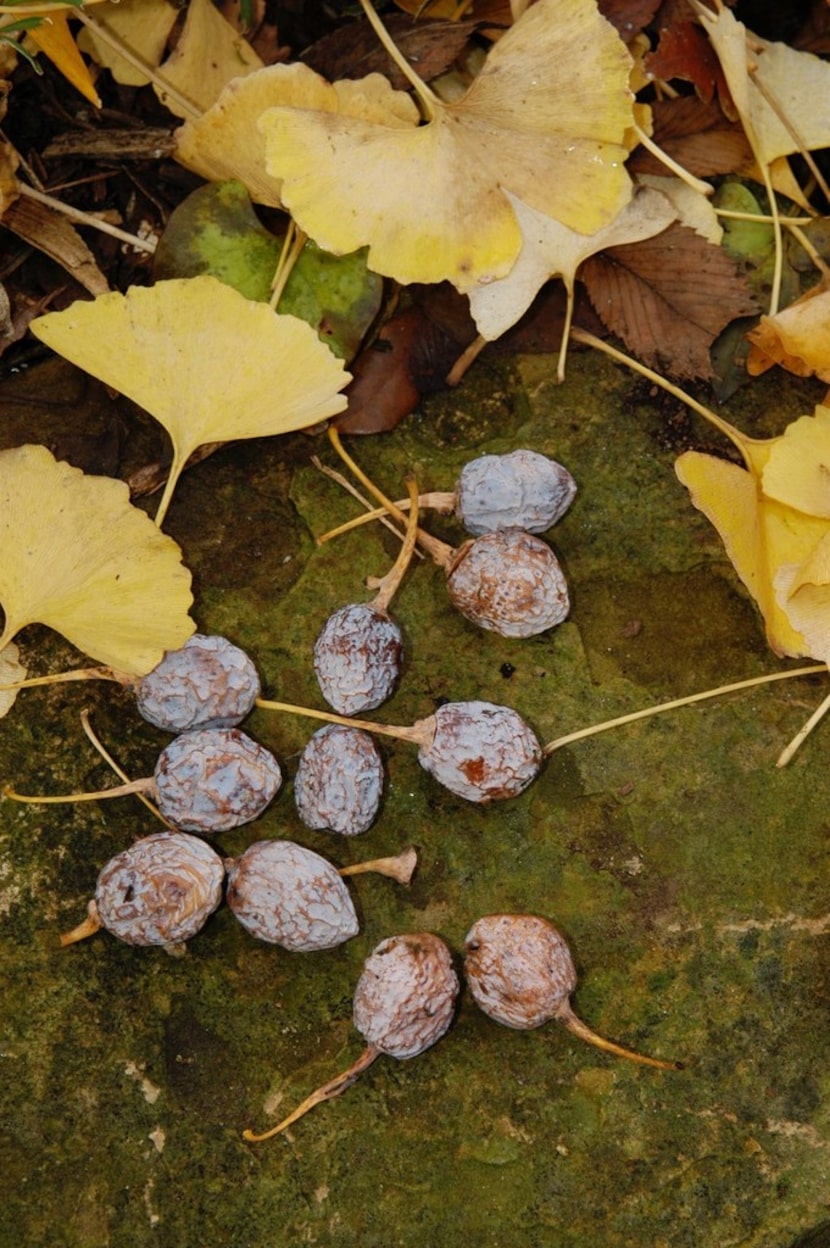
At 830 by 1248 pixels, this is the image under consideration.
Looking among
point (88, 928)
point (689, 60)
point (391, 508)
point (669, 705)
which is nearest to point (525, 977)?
point (669, 705)

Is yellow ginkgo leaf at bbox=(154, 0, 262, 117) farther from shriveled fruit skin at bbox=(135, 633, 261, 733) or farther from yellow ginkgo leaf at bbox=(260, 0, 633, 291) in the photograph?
shriveled fruit skin at bbox=(135, 633, 261, 733)

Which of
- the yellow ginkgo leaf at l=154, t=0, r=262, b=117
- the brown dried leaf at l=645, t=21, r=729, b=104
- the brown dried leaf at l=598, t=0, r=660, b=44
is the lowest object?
the yellow ginkgo leaf at l=154, t=0, r=262, b=117

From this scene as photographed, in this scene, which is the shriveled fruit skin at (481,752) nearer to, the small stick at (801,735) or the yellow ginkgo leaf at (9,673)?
the small stick at (801,735)

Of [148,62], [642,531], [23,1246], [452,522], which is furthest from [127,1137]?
[148,62]

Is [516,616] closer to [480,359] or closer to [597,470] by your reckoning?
[597,470]

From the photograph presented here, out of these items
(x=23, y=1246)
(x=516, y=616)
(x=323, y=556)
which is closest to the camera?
(x=23, y=1246)

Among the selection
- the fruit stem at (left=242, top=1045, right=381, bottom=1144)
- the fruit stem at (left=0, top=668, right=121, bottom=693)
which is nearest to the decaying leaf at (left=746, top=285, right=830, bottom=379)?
the fruit stem at (left=0, top=668, right=121, bottom=693)
